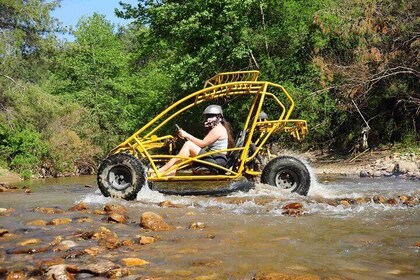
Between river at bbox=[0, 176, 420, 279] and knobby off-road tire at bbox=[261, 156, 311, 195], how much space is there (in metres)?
1.08

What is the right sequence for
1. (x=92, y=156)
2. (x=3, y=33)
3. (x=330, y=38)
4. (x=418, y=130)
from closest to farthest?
(x=418, y=130)
(x=3, y=33)
(x=330, y=38)
(x=92, y=156)

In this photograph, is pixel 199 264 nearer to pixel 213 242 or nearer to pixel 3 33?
pixel 213 242

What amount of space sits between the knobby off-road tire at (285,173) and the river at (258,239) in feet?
3.54

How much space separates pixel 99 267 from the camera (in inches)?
137

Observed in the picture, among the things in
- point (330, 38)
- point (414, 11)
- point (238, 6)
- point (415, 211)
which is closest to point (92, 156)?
point (238, 6)

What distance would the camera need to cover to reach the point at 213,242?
4.53 m

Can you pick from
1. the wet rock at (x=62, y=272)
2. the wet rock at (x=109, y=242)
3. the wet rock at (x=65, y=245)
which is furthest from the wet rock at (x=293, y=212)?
the wet rock at (x=62, y=272)

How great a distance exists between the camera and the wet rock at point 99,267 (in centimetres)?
343

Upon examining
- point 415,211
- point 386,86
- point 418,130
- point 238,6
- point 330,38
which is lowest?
point 415,211

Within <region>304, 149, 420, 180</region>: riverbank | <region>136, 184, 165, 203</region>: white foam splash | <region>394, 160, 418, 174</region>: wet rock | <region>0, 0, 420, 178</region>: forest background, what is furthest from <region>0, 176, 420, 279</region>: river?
<region>0, 0, 420, 178</region>: forest background

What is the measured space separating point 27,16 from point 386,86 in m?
14.5

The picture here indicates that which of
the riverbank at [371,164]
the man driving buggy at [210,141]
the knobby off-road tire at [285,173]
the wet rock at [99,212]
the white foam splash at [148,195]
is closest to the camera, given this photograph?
the wet rock at [99,212]

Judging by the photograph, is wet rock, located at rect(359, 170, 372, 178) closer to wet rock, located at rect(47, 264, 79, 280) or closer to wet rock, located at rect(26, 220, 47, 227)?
wet rock, located at rect(26, 220, 47, 227)

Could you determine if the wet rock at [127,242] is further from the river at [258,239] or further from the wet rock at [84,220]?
the wet rock at [84,220]
